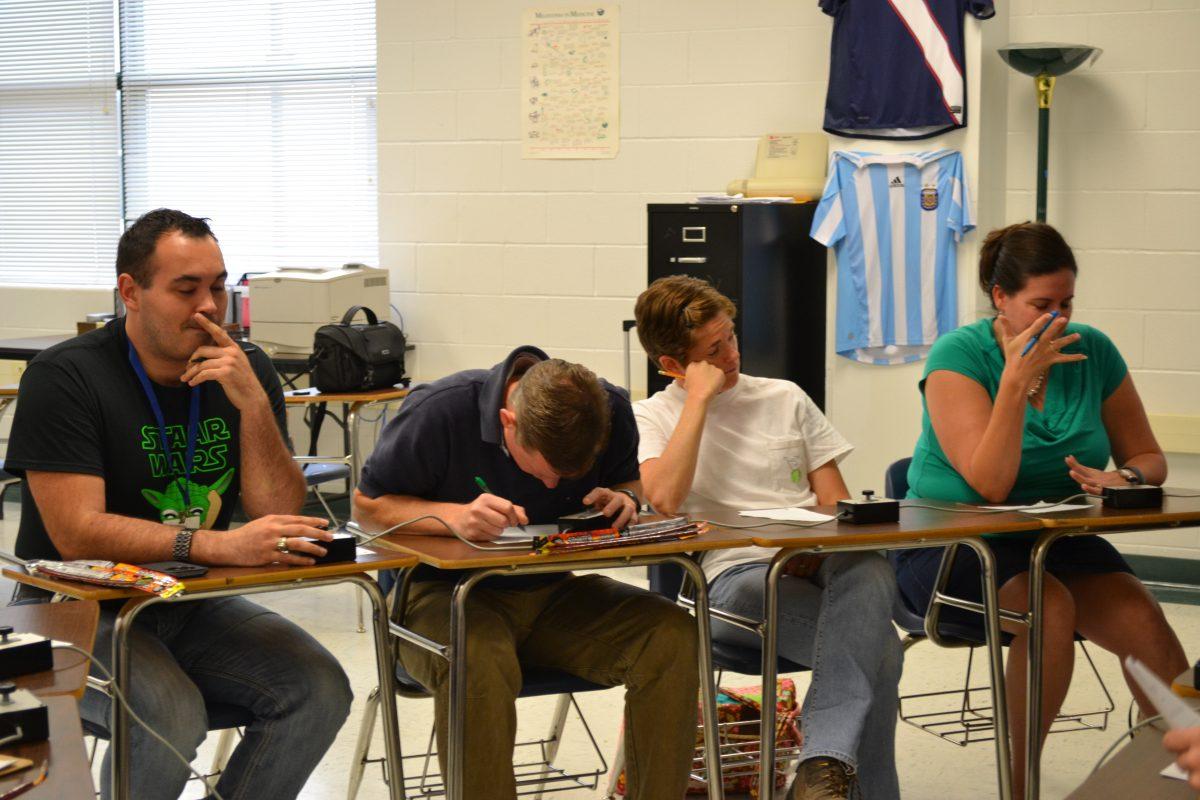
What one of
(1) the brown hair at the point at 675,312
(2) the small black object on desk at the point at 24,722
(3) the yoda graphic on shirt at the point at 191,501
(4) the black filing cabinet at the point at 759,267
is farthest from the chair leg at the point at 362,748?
(4) the black filing cabinet at the point at 759,267

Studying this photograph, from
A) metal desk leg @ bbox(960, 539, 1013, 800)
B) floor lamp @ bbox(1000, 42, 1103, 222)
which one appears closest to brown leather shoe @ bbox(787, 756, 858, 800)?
metal desk leg @ bbox(960, 539, 1013, 800)

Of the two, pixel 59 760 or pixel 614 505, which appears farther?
pixel 614 505

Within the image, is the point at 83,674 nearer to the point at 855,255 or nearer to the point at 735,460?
the point at 735,460

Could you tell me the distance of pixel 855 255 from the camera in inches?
187

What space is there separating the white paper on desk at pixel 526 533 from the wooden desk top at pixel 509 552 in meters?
0.06

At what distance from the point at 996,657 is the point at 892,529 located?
0.35 meters

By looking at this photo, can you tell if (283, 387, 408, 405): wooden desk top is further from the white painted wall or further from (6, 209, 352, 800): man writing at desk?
(6, 209, 352, 800): man writing at desk

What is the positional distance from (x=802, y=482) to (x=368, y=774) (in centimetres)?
114

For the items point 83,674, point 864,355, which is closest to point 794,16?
point 864,355

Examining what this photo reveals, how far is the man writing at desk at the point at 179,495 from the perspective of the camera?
218 centimetres

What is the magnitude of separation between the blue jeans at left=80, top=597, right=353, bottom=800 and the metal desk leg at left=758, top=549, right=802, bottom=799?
72cm

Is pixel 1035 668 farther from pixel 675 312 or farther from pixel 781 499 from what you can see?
pixel 675 312

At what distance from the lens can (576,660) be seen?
7.98 ft

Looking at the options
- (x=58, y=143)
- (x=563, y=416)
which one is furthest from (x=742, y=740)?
(x=58, y=143)
